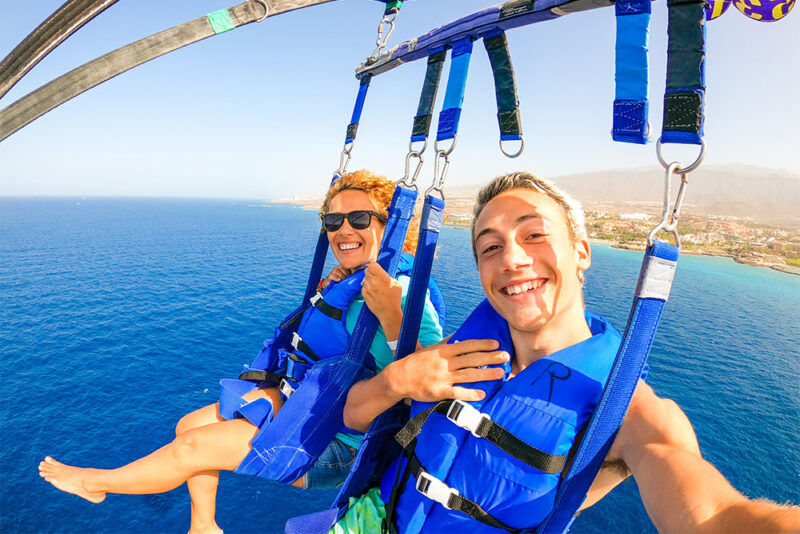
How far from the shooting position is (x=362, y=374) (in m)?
2.33

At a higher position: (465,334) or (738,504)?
(465,334)

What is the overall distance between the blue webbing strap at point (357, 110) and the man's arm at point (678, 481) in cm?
277

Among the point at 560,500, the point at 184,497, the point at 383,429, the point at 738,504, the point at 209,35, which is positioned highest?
the point at 209,35

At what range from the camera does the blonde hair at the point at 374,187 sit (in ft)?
10.3

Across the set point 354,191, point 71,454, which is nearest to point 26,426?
point 71,454

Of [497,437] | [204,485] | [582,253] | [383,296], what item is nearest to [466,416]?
[497,437]

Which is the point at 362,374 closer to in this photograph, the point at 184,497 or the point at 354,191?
the point at 354,191

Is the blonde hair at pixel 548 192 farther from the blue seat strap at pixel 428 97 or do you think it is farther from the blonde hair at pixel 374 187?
the blonde hair at pixel 374 187

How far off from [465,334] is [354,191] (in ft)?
5.73

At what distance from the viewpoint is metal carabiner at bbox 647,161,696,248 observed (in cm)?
114

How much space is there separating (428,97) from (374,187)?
1014mm

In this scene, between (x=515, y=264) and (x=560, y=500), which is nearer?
(x=560, y=500)

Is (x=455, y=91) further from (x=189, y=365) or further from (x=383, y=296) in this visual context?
(x=189, y=365)

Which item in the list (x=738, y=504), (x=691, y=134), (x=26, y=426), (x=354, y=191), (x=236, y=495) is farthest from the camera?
(x=26, y=426)
